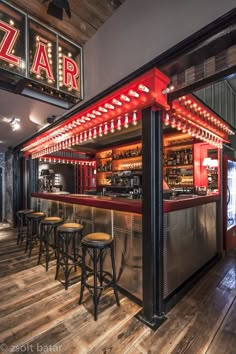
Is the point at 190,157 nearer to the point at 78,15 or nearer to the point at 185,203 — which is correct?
the point at 185,203

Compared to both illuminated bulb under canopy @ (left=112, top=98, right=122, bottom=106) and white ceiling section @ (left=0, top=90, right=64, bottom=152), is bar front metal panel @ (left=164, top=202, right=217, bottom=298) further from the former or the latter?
white ceiling section @ (left=0, top=90, right=64, bottom=152)

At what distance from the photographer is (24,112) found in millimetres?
3658

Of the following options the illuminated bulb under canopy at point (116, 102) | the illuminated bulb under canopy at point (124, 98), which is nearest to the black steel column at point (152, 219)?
the illuminated bulb under canopy at point (124, 98)

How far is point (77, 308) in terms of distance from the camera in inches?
85.7

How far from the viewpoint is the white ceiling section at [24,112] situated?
318 centimetres

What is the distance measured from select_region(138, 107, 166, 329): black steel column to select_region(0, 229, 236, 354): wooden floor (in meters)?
0.24

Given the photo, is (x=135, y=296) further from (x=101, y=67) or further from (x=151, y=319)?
(x=101, y=67)

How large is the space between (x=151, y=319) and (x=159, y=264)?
1.82 ft

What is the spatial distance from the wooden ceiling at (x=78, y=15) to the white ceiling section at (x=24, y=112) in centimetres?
115

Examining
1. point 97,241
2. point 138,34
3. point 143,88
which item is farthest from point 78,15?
point 97,241

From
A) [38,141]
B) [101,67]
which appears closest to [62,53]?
[101,67]

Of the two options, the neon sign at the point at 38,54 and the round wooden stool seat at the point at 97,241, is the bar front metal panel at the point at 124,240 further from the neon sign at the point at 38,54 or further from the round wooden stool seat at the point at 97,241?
the neon sign at the point at 38,54

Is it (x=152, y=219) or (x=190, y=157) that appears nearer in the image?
(x=152, y=219)

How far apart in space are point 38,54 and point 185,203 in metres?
2.84
